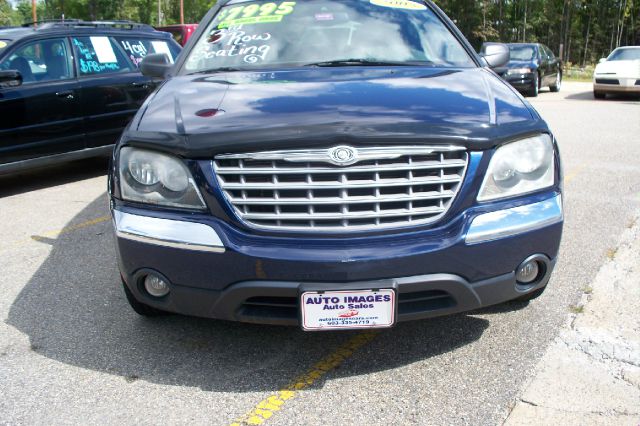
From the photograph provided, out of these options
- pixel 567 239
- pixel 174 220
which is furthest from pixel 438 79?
pixel 567 239

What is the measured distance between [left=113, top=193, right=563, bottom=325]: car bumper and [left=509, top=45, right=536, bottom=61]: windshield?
16.4m

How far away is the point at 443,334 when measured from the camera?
10.4ft

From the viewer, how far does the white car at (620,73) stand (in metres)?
15.9

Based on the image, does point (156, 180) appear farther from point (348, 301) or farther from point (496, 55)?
point (496, 55)

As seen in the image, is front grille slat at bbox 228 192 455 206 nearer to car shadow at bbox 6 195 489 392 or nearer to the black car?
car shadow at bbox 6 195 489 392

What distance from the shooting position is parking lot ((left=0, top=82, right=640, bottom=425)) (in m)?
2.56

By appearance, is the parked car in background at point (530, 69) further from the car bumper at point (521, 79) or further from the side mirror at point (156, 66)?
the side mirror at point (156, 66)

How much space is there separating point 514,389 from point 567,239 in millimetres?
2289

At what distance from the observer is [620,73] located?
1606cm

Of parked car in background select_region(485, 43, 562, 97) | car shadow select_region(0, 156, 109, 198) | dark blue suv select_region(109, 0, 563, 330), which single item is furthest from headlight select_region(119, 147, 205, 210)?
parked car in background select_region(485, 43, 562, 97)

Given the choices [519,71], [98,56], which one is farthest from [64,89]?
[519,71]

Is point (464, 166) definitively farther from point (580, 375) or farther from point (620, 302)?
point (620, 302)

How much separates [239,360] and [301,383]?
358mm

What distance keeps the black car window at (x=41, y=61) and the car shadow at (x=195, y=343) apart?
3611mm
